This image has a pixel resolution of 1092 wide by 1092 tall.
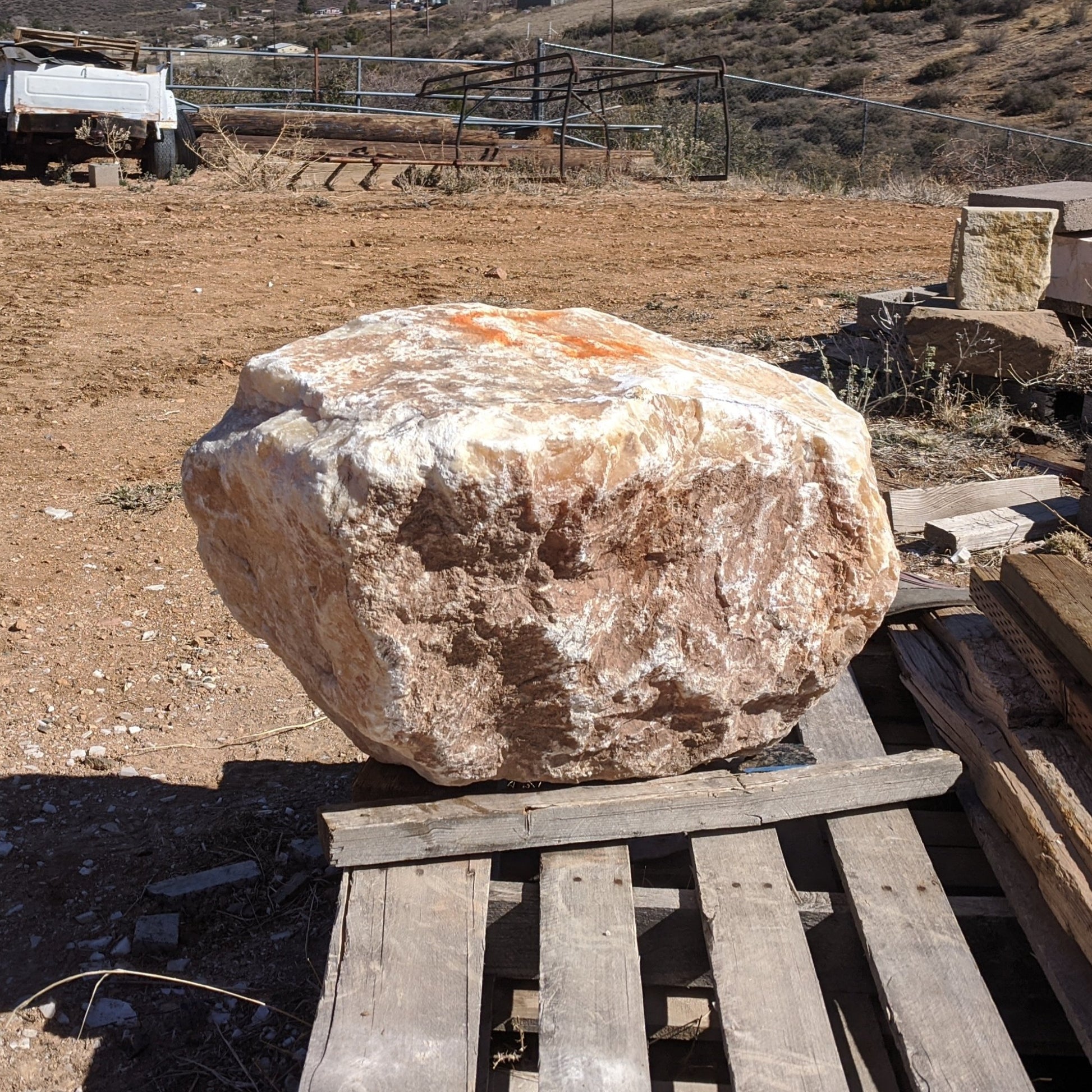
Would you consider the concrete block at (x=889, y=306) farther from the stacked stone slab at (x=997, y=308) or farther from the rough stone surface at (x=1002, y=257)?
the rough stone surface at (x=1002, y=257)

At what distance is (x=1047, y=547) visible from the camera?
400 cm

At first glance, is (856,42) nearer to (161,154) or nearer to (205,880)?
(161,154)

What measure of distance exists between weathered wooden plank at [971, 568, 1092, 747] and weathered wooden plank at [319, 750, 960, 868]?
0.28 meters

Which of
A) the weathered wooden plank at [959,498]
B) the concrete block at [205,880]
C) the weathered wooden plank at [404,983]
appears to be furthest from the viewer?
the weathered wooden plank at [959,498]

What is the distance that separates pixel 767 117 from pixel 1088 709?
2703 centimetres

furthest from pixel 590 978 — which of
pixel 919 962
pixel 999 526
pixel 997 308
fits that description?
pixel 997 308

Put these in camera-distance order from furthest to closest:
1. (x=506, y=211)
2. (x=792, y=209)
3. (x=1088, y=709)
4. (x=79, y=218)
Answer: (x=792, y=209), (x=506, y=211), (x=79, y=218), (x=1088, y=709)

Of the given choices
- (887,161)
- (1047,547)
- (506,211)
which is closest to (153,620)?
(1047,547)

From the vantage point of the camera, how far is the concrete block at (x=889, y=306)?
593 cm

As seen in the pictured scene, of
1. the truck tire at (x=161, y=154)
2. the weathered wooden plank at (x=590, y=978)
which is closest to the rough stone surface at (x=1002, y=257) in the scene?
the weathered wooden plank at (x=590, y=978)

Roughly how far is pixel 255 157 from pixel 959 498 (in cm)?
979

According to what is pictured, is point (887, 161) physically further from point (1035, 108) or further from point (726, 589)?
point (726, 589)

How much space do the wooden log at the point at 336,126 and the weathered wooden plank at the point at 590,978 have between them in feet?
39.5

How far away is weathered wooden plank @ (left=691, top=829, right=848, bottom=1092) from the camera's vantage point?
194 centimetres
